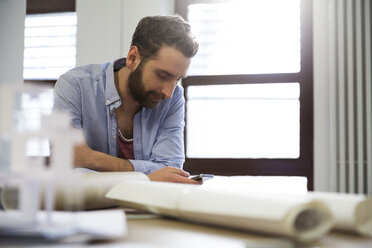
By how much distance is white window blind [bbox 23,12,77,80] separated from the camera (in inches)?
132

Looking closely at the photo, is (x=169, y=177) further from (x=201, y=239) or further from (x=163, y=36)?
(x=163, y=36)

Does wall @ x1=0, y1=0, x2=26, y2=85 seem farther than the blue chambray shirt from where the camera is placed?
Yes

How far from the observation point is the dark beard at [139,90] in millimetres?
→ 1690

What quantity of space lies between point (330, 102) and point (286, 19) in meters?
0.66

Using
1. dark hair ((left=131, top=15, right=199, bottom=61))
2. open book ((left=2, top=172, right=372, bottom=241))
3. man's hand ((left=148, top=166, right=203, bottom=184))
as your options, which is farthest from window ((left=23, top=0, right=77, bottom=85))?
open book ((left=2, top=172, right=372, bottom=241))

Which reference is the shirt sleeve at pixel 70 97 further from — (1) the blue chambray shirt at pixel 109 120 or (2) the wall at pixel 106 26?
(2) the wall at pixel 106 26

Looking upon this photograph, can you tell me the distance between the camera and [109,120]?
170 cm

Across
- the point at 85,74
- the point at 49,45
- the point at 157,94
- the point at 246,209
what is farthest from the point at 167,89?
the point at 49,45

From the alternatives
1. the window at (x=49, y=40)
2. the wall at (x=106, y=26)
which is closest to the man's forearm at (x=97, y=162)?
the wall at (x=106, y=26)

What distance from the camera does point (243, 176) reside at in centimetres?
298

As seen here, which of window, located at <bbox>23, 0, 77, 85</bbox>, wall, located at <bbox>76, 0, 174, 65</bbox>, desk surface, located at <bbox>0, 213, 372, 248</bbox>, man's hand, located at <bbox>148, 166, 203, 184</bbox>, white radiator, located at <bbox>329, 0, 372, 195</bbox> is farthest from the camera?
window, located at <bbox>23, 0, 77, 85</bbox>

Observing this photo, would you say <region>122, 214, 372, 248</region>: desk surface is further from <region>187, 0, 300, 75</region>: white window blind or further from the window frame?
<region>187, 0, 300, 75</region>: white window blind

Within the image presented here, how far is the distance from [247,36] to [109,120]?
5.39 feet

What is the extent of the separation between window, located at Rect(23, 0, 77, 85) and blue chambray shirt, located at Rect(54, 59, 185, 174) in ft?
5.52
